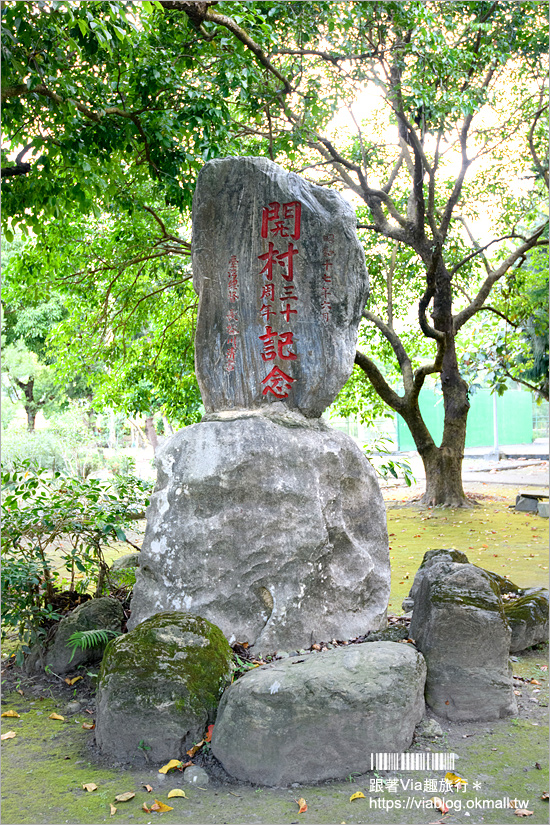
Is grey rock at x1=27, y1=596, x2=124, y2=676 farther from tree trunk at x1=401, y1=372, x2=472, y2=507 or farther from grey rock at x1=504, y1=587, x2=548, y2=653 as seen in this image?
tree trunk at x1=401, y1=372, x2=472, y2=507

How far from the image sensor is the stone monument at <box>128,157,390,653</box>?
4254 mm

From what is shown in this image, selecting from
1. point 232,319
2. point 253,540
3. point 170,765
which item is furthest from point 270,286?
point 170,765

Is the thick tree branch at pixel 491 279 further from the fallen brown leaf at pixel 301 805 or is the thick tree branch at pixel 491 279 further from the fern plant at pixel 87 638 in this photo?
the fallen brown leaf at pixel 301 805

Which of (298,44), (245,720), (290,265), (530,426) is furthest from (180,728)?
(530,426)

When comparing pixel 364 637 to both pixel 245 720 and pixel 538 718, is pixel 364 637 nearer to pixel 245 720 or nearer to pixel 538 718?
pixel 538 718

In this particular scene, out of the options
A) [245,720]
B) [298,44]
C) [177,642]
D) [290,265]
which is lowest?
[245,720]

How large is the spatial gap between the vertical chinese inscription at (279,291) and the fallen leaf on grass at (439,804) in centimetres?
270

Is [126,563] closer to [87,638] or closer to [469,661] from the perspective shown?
[87,638]

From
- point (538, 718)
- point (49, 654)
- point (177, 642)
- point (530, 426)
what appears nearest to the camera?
point (177, 642)

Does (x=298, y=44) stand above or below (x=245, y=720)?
above

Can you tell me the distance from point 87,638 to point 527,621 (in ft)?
9.92

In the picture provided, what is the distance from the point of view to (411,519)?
10.9 metres

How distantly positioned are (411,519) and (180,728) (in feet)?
26.6

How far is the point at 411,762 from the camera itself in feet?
10.5
